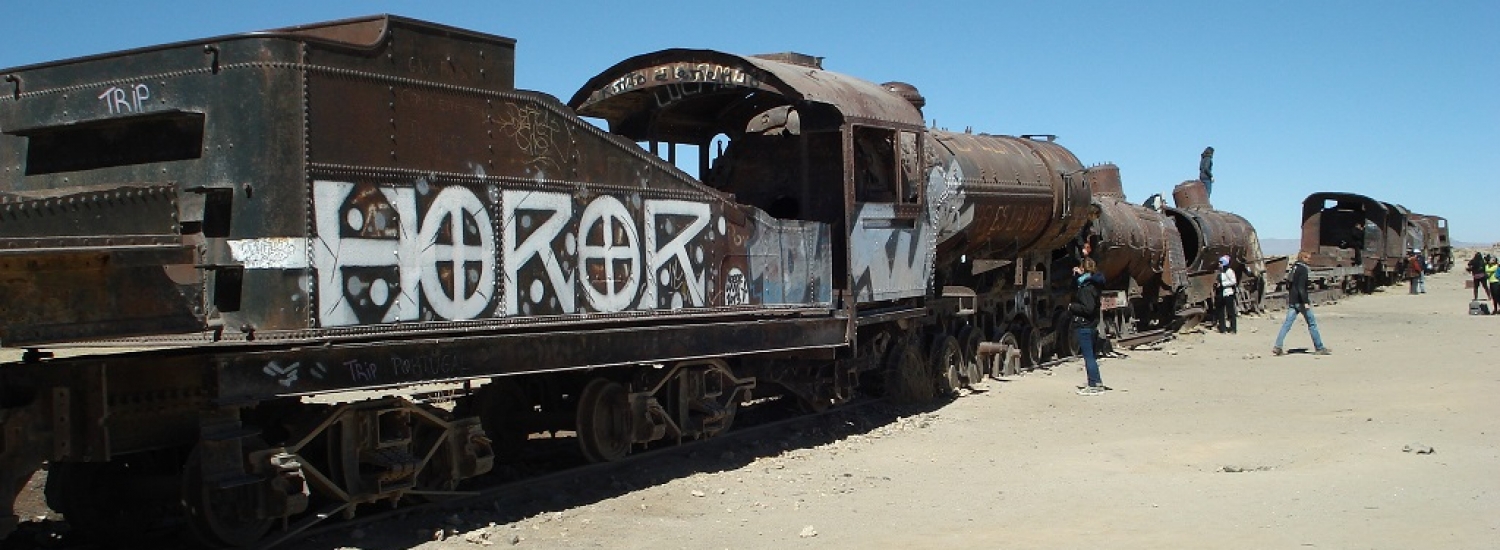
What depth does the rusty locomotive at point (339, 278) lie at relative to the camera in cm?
630

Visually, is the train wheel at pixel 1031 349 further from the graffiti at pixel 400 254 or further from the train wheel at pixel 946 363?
the graffiti at pixel 400 254

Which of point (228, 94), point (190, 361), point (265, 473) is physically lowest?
point (265, 473)

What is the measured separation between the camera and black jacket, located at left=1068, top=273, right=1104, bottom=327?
15.6m

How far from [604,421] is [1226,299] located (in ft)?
65.2

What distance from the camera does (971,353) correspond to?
16.1 metres

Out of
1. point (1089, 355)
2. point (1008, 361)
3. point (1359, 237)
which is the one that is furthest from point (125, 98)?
point (1359, 237)

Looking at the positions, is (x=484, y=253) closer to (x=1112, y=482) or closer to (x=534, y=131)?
(x=534, y=131)

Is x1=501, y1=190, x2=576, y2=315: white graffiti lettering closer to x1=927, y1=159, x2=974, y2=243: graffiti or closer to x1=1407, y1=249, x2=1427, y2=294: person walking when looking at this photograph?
x1=927, y1=159, x2=974, y2=243: graffiti

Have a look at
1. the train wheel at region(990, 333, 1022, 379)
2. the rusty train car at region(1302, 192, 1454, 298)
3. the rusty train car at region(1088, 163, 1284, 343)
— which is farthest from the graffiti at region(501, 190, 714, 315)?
the rusty train car at region(1302, 192, 1454, 298)

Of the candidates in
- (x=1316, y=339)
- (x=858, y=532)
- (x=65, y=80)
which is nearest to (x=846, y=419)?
(x=858, y=532)

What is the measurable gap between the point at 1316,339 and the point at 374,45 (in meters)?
17.5

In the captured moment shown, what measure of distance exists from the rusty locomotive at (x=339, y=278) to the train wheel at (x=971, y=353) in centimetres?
477

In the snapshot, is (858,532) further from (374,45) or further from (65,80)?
(65,80)

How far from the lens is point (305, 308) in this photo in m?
6.75
